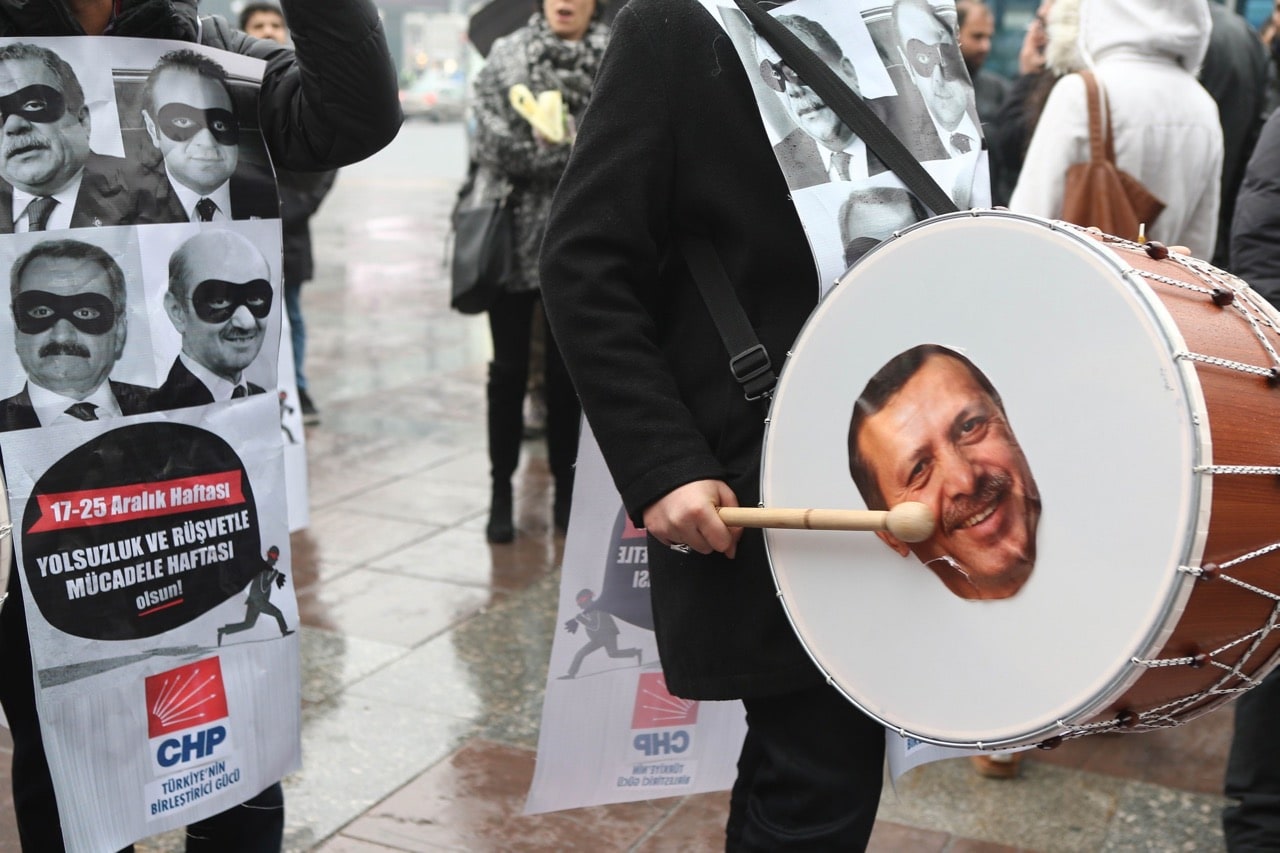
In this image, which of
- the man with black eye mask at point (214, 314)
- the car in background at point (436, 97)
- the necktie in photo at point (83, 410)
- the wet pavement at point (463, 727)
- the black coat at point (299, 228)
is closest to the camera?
the necktie in photo at point (83, 410)

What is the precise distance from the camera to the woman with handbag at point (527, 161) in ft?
16.3


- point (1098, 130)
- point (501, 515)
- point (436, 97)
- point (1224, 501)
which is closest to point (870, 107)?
point (1224, 501)

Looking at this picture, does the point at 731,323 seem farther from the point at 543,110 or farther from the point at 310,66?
the point at 543,110

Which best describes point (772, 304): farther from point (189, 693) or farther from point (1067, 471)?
point (189, 693)

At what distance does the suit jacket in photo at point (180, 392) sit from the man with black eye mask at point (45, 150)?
0.26 meters

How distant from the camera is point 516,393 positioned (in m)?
5.21

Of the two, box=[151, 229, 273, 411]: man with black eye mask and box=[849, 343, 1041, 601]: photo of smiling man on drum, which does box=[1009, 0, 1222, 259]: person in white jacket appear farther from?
box=[151, 229, 273, 411]: man with black eye mask

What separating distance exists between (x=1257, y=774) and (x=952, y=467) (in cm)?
153

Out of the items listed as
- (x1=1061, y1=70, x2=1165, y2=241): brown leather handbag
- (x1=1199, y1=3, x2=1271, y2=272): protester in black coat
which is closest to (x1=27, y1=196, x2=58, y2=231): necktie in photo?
(x1=1061, y1=70, x2=1165, y2=241): brown leather handbag

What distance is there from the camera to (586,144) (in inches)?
78.9

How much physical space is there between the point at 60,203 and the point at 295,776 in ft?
5.44

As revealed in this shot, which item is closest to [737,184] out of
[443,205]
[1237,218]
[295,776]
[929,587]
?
[929,587]

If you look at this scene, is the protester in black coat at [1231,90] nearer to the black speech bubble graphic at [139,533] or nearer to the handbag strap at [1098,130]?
the handbag strap at [1098,130]

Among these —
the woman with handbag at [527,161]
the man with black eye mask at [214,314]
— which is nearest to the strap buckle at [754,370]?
the man with black eye mask at [214,314]
